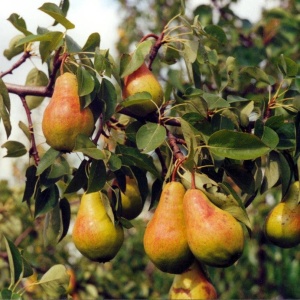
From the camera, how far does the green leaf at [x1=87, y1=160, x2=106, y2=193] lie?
1.19m

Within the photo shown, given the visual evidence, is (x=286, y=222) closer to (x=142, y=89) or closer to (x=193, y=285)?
(x=193, y=285)

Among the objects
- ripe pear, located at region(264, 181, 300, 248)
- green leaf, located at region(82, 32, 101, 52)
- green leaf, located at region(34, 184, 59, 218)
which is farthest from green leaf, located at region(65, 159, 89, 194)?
ripe pear, located at region(264, 181, 300, 248)

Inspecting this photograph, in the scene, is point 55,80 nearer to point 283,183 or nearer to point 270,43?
point 283,183

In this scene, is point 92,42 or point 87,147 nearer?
point 87,147

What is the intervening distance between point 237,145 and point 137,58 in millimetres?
307

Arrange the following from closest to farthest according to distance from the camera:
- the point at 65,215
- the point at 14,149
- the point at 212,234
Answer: the point at 212,234
the point at 65,215
the point at 14,149

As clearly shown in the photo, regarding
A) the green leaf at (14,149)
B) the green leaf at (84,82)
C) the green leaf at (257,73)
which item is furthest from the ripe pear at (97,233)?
the green leaf at (257,73)

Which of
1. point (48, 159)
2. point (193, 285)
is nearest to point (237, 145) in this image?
point (193, 285)

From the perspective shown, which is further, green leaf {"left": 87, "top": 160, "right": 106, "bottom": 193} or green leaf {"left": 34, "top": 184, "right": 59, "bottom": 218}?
green leaf {"left": 34, "top": 184, "right": 59, "bottom": 218}

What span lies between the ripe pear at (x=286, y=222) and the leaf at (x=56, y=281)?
0.44 m

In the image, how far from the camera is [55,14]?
1.24 metres

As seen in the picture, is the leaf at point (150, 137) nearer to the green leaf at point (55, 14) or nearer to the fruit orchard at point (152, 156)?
the fruit orchard at point (152, 156)

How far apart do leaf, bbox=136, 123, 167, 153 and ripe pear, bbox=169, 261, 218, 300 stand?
0.23m

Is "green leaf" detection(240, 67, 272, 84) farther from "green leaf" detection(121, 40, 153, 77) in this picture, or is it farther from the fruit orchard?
"green leaf" detection(121, 40, 153, 77)
